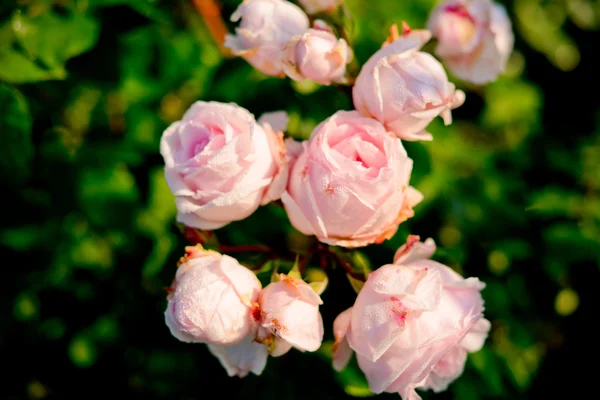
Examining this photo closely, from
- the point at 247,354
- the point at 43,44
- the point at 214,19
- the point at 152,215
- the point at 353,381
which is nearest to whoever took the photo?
the point at 247,354

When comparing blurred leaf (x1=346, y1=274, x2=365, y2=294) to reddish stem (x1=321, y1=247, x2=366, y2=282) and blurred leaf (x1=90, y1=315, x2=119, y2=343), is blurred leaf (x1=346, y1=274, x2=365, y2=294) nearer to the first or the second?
reddish stem (x1=321, y1=247, x2=366, y2=282)

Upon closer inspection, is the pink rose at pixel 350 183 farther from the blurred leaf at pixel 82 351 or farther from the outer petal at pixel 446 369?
the blurred leaf at pixel 82 351

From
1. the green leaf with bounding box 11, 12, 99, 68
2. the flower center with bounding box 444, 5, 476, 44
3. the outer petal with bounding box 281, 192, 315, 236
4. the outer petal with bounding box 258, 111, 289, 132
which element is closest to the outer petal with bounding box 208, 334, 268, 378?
the outer petal with bounding box 281, 192, 315, 236

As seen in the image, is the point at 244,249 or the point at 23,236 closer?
the point at 244,249

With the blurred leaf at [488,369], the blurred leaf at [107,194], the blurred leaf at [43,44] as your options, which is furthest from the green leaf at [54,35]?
the blurred leaf at [488,369]

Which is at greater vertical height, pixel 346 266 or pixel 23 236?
pixel 346 266

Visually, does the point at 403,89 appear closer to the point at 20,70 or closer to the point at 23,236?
the point at 20,70

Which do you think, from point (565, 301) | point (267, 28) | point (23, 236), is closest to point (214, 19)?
point (267, 28)

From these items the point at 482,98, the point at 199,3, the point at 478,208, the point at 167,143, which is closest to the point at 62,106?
the point at 199,3
